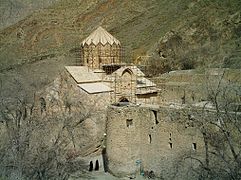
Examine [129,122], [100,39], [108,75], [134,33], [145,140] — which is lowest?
[145,140]

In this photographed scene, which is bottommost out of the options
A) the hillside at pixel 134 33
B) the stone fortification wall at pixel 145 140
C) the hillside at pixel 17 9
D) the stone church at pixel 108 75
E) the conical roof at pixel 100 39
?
the stone fortification wall at pixel 145 140

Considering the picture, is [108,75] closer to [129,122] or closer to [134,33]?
[129,122]

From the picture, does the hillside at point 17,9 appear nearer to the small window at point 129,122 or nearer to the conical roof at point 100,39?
the conical roof at point 100,39

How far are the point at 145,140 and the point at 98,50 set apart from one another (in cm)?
748

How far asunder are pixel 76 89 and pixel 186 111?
19.9 feet

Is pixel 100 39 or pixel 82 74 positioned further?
pixel 100 39

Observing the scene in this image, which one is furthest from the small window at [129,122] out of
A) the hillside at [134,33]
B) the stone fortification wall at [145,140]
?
the hillside at [134,33]

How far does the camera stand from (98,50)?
2006cm

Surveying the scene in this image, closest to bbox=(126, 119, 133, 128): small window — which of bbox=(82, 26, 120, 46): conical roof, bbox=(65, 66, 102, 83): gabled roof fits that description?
bbox=(65, 66, 102, 83): gabled roof

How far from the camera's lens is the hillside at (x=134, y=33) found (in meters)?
25.8

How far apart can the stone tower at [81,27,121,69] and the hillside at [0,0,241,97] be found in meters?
5.79

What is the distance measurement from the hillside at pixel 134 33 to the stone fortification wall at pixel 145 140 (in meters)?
8.37

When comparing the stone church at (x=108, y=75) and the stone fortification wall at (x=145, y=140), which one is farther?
the stone church at (x=108, y=75)

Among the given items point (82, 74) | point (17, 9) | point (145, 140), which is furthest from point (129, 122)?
point (17, 9)
